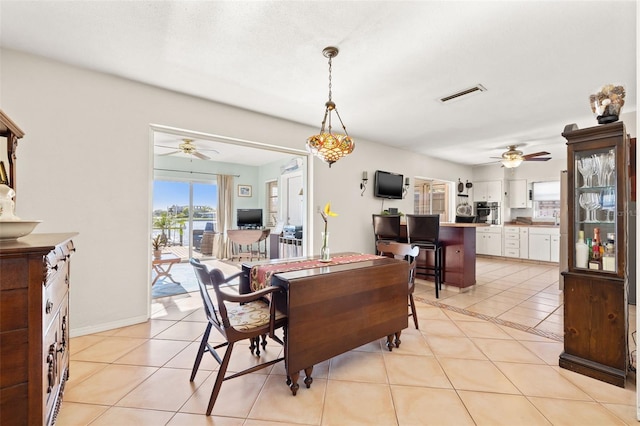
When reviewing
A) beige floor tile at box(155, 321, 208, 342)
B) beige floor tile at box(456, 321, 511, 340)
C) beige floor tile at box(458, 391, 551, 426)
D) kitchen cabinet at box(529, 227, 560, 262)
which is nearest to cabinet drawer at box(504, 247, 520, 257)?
kitchen cabinet at box(529, 227, 560, 262)

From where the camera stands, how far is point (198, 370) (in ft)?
6.56

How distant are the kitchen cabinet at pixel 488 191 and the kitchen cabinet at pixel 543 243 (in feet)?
3.81

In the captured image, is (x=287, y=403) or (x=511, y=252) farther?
(x=511, y=252)

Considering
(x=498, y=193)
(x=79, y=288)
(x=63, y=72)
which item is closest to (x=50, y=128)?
(x=63, y=72)

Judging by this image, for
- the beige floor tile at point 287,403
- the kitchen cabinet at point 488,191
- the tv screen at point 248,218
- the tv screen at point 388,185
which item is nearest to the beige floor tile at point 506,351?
the beige floor tile at point 287,403

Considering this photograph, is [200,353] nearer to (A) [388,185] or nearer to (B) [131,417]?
(B) [131,417]

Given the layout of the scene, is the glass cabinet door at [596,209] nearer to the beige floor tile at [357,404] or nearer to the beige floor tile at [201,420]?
the beige floor tile at [357,404]

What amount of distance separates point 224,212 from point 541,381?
6.73m

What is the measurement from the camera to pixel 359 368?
203 cm

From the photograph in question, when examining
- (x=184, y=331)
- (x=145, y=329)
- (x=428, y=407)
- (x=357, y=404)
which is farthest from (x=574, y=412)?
(x=145, y=329)

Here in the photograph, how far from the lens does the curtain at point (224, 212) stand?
7.00 metres

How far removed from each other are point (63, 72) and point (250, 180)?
17.3ft

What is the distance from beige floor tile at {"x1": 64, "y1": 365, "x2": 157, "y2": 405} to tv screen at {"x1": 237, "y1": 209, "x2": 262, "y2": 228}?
16.8 feet

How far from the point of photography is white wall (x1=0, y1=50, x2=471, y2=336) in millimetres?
2357
